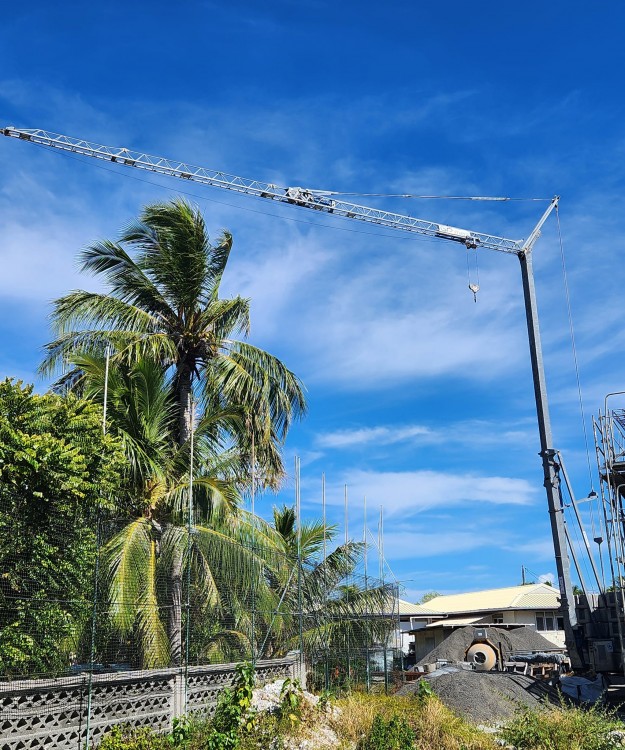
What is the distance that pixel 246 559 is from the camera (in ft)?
51.5

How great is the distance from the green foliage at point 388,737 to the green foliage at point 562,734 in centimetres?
169

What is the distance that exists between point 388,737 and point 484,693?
732cm

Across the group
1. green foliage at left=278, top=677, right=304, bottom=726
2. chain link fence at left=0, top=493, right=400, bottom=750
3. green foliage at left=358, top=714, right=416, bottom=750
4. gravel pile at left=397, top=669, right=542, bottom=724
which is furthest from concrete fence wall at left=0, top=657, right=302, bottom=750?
gravel pile at left=397, top=669, right=542, bottom=724

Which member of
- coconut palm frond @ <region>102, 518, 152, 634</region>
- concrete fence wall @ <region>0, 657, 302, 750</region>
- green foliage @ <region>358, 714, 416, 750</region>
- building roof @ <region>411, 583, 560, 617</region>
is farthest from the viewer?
building roof @ <region>411, 583, 560, 617</region>

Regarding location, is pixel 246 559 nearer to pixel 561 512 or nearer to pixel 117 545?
pixel 117 545

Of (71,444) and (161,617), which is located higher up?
(71,444)

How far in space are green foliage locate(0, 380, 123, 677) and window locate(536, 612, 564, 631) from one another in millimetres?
35672

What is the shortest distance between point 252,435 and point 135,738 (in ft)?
32.5

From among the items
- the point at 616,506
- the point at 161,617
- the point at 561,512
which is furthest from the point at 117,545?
the point at 561,512

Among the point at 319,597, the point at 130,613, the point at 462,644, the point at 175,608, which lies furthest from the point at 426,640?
the point at 130,613

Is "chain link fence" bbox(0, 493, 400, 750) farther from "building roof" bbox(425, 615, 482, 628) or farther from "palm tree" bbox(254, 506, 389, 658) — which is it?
"building roof" bbox(425, 615, 482, 628)

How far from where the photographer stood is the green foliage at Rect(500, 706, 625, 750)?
485 inches

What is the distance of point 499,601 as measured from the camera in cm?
4444

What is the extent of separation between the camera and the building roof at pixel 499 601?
42275 mm
